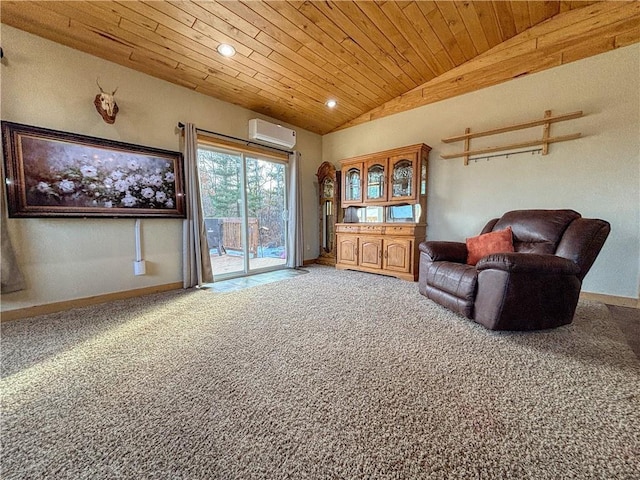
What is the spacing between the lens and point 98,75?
8.66 ft

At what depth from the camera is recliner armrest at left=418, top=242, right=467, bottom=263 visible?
2598 millimetres

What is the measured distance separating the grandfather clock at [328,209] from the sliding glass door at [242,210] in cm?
78

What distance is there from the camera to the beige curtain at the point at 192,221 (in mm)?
3268

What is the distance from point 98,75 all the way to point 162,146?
2.69ft

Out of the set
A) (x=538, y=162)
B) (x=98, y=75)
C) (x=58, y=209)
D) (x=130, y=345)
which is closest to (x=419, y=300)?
(x=538, y=162)

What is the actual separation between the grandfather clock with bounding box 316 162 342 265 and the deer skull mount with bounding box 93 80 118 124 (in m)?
3.12

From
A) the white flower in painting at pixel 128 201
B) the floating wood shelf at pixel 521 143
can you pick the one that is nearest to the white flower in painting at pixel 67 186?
the white flower in painting at pixel 128 201

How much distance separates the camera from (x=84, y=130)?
2590 mm

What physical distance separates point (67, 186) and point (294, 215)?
2.88 meters

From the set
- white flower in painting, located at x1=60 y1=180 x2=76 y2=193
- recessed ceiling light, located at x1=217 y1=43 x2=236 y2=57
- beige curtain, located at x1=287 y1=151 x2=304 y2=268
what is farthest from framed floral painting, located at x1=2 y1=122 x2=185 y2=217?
beige curtain, located at x1=287 y1=151 x2=304 y2=268

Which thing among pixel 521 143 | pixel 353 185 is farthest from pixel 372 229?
pixel 521 143

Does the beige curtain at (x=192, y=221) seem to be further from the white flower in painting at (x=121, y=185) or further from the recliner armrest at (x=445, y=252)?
the recliner armrest at (x=445, y=252)

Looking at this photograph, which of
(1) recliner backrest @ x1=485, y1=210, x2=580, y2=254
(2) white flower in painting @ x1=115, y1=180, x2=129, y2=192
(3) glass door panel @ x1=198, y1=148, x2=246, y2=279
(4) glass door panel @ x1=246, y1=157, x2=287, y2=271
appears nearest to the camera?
(1) recliner backrest @ x1=485, y1=210, x2=580, y2=254

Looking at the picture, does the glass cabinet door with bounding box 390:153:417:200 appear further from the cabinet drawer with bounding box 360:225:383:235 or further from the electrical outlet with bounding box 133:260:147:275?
the electrical outlet with bounding box 133:260:147:275
